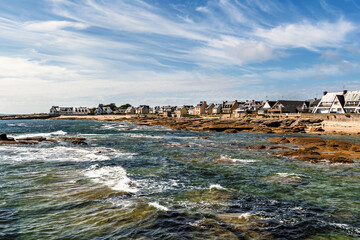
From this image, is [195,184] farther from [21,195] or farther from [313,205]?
[21,195]

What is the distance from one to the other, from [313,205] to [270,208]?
8.27 feet

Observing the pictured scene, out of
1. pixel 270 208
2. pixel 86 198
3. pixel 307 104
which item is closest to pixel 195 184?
pixel 270 208

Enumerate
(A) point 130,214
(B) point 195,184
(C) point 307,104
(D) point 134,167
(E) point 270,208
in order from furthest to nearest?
(C) point 307,104
(D) point 134,167
(B) point 195,184
(E) point 270,208
(A) point 130,214

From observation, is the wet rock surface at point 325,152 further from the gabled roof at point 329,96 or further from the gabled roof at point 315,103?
the gabled roof at point 315,103

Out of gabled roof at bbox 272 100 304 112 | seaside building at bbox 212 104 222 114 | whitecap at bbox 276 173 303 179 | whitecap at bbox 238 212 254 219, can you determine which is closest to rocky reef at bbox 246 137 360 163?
whitecap at bbox 276 173 303 179

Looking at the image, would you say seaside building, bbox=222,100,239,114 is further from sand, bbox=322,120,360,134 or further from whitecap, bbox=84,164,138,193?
whitecap, bbox=84,164,138,193

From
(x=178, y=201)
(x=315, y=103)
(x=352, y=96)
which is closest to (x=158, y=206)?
(x=178, y=201)

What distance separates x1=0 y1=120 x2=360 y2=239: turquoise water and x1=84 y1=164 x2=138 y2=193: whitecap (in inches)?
2.6

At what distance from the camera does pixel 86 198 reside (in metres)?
12.9

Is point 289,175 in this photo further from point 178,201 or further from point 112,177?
point 112,177

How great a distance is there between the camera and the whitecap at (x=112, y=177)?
14938 mm

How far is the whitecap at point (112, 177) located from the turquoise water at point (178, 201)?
2.6 inches

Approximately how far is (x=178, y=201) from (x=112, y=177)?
6860 mm

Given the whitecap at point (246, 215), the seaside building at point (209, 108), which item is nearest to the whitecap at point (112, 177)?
the whitecap at point (246, 215)
